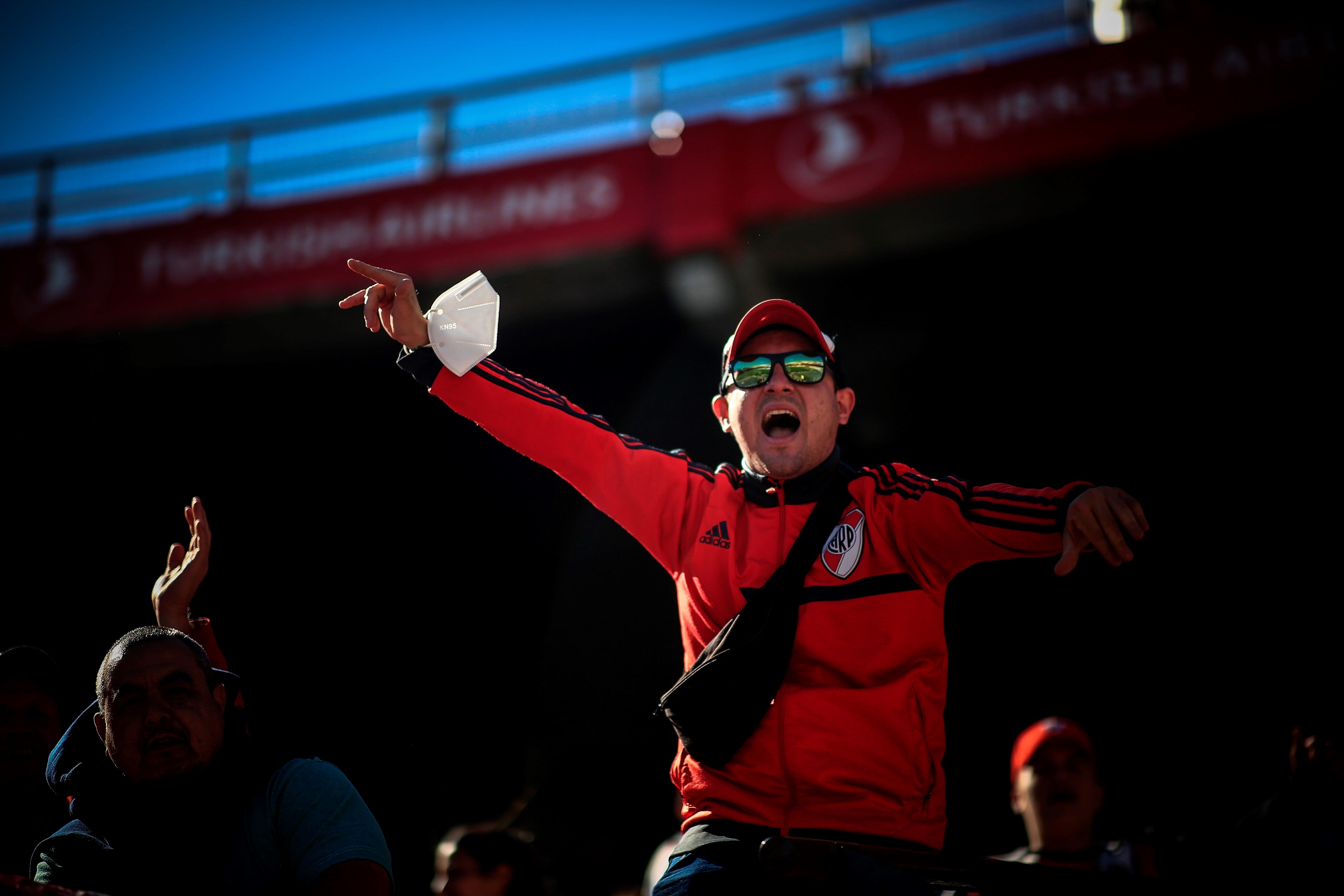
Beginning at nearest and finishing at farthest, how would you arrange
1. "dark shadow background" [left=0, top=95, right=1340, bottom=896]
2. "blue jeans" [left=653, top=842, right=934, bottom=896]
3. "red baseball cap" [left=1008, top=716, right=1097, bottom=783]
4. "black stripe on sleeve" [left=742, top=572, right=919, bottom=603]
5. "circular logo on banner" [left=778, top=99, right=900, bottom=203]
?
"blue jeans" [left=653, top=842, right=934, bottom=896] < "black stripe on sleeve" [left=742, top=572, right=919, bottom=603] < "red baseball cap" [left=1008, top=716, right=1097, bottom=783] < "dark shadow background" [left=0, top=95, right=1340, bottom=896] < "circular logo on banner" [left=778, top=99, right=900, bottom=203]

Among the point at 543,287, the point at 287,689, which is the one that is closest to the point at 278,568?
the point at 287,689

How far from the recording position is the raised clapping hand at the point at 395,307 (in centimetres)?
260

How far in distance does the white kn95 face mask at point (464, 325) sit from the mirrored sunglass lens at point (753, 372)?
2.07ft

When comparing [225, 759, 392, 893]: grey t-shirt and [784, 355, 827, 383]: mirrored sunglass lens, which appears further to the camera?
[784, 355, 827, 383]: mirrored sunglass lens

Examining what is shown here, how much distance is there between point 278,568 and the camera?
25.4 ft

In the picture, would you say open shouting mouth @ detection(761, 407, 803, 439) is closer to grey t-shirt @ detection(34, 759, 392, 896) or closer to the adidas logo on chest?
the adidas logo on chest

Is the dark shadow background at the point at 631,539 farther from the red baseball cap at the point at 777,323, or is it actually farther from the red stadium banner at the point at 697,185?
the red baseball cap at the point at 777,323

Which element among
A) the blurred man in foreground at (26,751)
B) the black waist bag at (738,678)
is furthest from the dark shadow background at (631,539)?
the black waist bag at (738,678)

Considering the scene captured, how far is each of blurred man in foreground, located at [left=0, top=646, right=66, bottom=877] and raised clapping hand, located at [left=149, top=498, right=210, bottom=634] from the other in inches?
23.2

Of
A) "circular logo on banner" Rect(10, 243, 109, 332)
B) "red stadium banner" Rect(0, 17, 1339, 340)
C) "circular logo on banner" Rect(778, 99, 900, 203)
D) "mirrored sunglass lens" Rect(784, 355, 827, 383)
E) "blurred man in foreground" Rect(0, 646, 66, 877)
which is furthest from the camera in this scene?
"circular logo on banner" Rect(10, 243, 109, 332)

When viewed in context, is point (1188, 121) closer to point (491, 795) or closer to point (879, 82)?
point (879, 82)

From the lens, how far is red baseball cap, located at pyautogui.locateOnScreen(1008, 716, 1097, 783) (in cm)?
407

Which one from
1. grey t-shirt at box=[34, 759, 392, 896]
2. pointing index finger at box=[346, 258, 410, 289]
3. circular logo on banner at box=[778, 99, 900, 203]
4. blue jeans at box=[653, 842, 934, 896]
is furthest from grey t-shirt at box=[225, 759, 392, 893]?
circular logo on banner at box=[778, 99, 900, 203]

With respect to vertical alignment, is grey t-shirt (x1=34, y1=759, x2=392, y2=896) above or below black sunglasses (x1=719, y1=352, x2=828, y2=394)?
below
